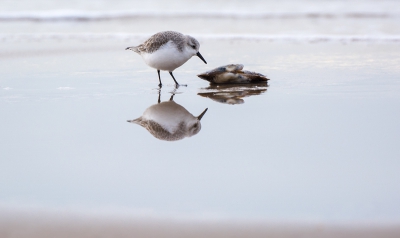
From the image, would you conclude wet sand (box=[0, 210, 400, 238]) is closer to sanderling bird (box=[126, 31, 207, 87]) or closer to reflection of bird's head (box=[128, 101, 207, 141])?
reflection of bird's head (box=[128, 101, 207, 141])

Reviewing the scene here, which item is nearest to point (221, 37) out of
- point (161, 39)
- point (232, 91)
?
point (161, 39)

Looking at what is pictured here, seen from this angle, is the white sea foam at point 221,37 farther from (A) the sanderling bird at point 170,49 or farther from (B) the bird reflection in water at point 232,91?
(A) the sanderling bird at point 170,49

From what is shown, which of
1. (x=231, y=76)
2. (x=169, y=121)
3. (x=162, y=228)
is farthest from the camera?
(x=231, y=76)

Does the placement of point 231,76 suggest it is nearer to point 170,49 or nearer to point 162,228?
point 170,49

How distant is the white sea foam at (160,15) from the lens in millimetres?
13062

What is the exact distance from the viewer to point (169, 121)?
188 inches

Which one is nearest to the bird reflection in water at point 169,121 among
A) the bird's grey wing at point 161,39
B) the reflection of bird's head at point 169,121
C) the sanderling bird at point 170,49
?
the reflection of bird's head at point 169,121

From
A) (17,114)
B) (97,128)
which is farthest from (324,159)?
(17,114)

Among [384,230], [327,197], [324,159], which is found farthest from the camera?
→ [324,159]

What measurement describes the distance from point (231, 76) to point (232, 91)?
39 cm

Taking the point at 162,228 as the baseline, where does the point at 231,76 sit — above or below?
above

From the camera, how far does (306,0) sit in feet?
51.2

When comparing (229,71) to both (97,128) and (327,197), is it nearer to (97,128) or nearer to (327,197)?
(97,128)

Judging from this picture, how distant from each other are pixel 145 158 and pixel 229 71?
2800 mm
